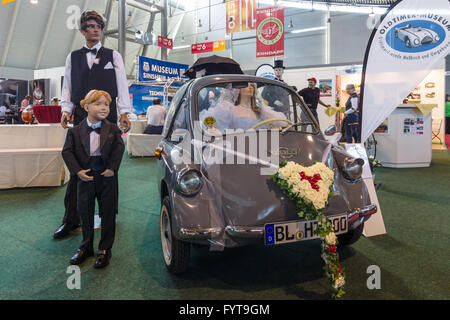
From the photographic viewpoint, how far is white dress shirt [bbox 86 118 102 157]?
96.3 inches

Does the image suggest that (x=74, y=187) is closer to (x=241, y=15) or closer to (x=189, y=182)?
(x=189, y=182)

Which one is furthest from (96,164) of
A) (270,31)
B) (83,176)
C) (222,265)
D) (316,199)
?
(270,31)

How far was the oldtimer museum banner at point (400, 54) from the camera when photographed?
3893 millimetres

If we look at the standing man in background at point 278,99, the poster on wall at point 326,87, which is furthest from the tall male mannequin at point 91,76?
the poster on wall at point 326,87

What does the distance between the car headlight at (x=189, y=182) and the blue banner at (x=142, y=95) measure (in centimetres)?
1364

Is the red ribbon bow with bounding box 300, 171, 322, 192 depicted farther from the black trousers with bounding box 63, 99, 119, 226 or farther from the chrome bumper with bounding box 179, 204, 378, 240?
the black trousers with bounding box 63, 99, 119, 226

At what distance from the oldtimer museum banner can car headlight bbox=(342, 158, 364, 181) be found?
1719 mm

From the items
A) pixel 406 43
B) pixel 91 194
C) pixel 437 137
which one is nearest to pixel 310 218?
pixel 91 194

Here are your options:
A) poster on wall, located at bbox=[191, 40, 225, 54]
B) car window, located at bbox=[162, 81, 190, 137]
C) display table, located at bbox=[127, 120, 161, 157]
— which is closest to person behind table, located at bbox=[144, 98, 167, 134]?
display table, located at bbox=[127, 120, 161, 157]

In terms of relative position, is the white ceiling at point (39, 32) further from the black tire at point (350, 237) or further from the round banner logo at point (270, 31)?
the black tire at point (350, 237)

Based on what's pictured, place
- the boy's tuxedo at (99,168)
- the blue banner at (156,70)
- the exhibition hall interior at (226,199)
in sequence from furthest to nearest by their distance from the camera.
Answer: the blue banner at (156,70) → the boy's tuxedo at (99,168) → the exhibition hall interior at (226,199)

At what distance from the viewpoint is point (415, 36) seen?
3912mm
